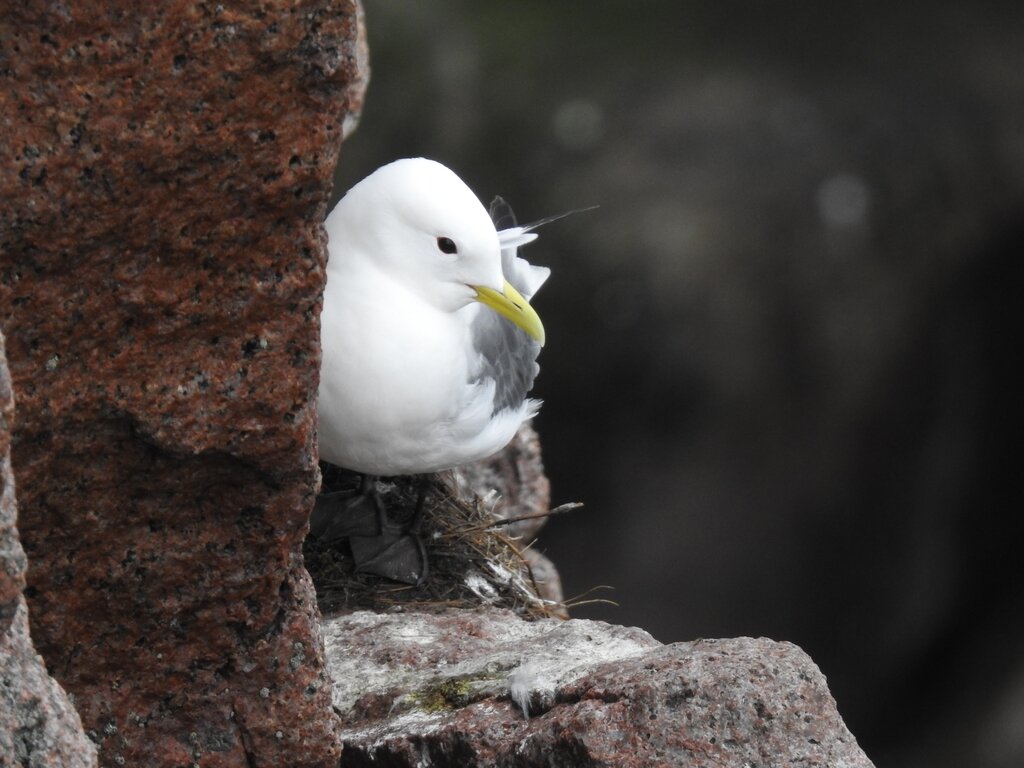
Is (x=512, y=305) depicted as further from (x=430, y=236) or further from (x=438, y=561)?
(x=438, y=561)

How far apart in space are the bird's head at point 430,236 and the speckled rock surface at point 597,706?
96cm

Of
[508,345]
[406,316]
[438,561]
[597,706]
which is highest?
[406,316]

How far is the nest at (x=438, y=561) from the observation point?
4.08m

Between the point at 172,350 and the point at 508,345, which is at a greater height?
the point at 172,350

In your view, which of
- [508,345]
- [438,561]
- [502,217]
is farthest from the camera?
[502,217]

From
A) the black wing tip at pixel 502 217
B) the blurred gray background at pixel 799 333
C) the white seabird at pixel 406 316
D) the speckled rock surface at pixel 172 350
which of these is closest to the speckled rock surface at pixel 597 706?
the speckled rock surface at pixel 172 350

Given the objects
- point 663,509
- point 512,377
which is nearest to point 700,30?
point 663,509

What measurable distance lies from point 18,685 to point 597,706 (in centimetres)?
118

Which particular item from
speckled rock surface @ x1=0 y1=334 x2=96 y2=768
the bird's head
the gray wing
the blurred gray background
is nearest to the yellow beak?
the bird's head

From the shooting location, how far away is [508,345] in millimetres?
4234

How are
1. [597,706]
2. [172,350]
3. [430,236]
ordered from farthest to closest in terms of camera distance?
[430,236]
[597,706]
[172,350]

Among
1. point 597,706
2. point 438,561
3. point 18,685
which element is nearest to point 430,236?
point 438,561

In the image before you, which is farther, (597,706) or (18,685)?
(597,706)

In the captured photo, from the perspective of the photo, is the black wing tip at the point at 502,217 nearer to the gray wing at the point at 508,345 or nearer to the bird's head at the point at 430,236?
the gray wing at the point at 508,345
